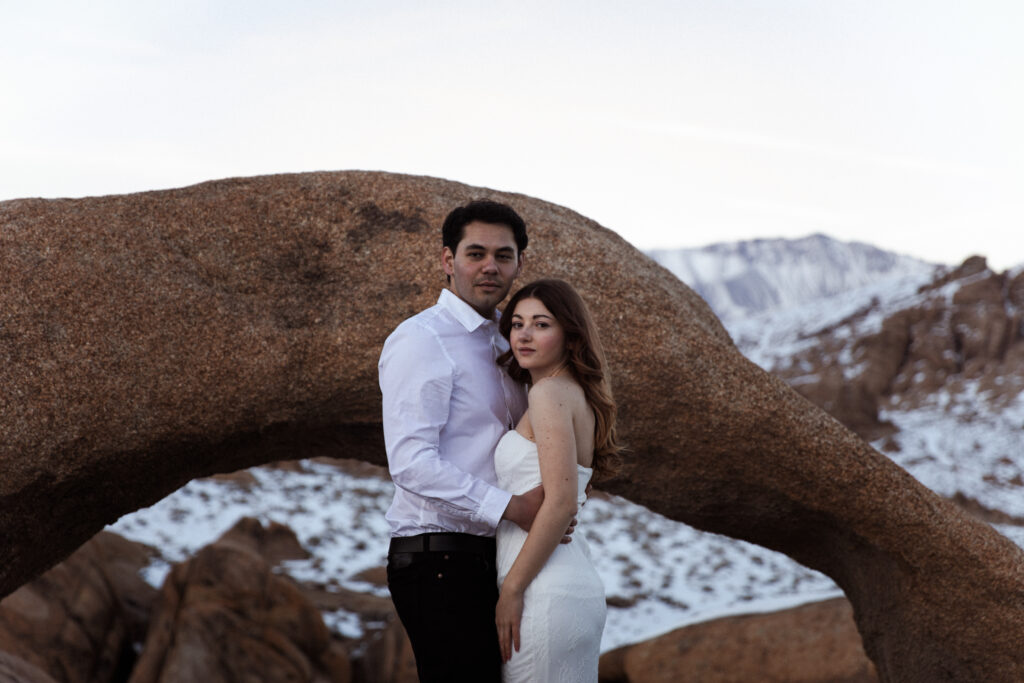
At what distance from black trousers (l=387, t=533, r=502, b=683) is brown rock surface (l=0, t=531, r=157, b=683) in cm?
480

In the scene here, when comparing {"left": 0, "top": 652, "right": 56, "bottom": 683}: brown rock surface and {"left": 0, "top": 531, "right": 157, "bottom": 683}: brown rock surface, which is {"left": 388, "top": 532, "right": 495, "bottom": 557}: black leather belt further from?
{"left": 0, "top": 531, "right": 157, "bottom": 683}: brown rock surface

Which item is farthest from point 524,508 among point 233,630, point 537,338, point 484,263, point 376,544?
point 376,544

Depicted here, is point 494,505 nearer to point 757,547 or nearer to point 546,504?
point 546,504

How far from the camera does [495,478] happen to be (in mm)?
3139

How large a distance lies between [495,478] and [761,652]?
5318 millimetres

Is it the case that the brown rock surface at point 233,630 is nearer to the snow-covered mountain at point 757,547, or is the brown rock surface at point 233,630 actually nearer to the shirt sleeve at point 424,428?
the snow-covered mountain at point 757,547

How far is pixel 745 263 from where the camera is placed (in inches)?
1676

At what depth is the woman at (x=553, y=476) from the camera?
288cm

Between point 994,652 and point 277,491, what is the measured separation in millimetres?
10103

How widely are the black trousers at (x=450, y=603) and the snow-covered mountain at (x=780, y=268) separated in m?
36.7

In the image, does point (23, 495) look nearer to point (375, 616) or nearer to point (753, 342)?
point (375, 616)

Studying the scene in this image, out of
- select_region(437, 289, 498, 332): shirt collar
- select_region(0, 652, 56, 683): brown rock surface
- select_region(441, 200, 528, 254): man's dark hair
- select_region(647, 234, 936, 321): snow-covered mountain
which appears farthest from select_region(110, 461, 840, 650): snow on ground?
select_region(647, 234, 936, 321): snow-covered mountain

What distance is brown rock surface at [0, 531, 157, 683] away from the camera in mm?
7062

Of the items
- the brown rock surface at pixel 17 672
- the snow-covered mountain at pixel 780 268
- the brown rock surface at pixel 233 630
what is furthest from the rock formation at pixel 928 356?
the snow-covered mountain at pixel 780 268
